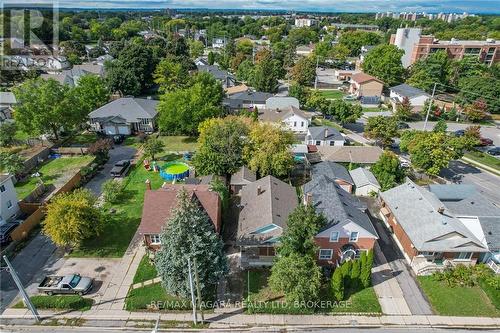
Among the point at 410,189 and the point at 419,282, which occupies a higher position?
the point at 410,189

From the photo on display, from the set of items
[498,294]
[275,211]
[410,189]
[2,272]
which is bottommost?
[2,272]

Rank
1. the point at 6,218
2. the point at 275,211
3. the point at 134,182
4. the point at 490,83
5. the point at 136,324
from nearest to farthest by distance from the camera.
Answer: the point at 136,324, the point at 275,211, the point at 6,218, the point at 134,182, the point at 490,83

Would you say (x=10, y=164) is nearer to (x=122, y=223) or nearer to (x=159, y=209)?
(x=122, y=223)

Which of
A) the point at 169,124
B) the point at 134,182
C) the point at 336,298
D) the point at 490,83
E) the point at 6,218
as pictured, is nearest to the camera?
the point at 336,298

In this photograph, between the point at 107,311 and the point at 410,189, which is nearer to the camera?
the point at 107,311

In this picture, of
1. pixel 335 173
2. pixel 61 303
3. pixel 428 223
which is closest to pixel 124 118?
pixel 61 303

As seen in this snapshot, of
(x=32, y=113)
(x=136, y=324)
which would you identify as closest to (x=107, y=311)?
(x=136, y=324)

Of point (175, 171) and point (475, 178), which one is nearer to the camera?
point (175, 171)

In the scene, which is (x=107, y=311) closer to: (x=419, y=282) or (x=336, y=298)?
(x=336, y=298)
